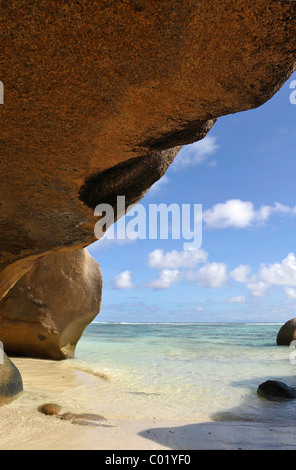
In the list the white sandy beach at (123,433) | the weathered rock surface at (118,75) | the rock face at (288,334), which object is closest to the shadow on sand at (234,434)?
the white sandy beach at (123,433)

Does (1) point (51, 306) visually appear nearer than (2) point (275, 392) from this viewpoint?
No

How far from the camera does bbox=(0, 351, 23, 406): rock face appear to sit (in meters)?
3.34

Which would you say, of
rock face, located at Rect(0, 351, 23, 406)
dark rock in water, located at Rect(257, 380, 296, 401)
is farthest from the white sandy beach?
dark rock in water, located at Rect(257, 380, 296, 401)

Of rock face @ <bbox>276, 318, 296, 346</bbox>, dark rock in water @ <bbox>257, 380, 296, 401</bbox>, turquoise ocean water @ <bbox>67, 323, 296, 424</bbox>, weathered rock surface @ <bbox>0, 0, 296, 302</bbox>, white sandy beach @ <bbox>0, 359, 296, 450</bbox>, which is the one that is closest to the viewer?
weathered rock surface @ <bbox>0, 0, 296, 302</bbox>

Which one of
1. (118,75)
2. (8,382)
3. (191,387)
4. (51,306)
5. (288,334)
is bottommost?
(288,334)

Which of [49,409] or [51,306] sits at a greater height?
[51,306]

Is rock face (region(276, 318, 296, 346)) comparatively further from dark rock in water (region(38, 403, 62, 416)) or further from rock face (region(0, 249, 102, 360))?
dark rock in water (region(38, 403, 62, 416))

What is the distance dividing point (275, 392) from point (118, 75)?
13.4 ft

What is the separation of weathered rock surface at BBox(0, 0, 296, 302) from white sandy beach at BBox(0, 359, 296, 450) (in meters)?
1.97

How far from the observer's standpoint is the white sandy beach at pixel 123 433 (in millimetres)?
2227

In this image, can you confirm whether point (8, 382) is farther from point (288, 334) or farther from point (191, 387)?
point (288, 334)

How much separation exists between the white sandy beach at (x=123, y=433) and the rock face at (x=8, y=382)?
0.11 m

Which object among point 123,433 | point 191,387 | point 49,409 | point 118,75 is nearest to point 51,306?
point 191,387

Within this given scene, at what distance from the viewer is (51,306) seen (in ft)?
22.7
